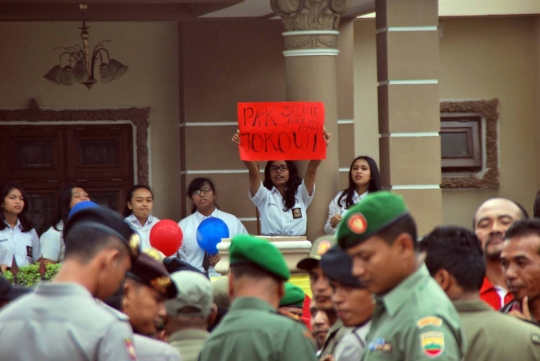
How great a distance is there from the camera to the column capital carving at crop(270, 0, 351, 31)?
29.3 feet

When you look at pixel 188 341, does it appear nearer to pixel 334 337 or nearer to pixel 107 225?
pixel 334 337

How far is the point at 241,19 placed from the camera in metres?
10.7

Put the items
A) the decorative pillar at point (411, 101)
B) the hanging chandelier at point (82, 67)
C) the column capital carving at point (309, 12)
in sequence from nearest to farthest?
the column capital carving at point (309, 12)
the decorative pillar at point (411, 101)
the hanging chandelier at point (82, 67)


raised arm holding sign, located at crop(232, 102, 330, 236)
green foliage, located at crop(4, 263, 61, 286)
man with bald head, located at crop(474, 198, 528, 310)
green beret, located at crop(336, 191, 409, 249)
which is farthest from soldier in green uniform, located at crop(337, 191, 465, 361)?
raised arm holding sign, located at crop(232, 102, 330, 236)

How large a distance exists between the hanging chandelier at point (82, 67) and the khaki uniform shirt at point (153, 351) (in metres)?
7.08

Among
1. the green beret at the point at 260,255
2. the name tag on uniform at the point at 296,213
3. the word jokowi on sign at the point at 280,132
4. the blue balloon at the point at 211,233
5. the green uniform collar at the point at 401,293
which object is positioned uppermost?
the word jokowi on sign at the point at 280,132

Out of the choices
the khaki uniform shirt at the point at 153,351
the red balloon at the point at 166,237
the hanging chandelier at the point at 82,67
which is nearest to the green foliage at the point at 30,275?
the red balloon at the point at 166,237

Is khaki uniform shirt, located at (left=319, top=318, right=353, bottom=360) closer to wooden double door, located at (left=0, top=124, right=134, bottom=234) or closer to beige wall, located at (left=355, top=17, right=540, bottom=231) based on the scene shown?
wooden double door, located at (left=0, top=124, right=134, bottom=234)

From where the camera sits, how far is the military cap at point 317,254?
4031 millimetres

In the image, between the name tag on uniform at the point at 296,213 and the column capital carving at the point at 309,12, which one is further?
the column capital carving at the point at 309,12

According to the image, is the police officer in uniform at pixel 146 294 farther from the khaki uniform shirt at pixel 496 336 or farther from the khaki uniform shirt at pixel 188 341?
the khaki uniform shirt at pixel 496 336

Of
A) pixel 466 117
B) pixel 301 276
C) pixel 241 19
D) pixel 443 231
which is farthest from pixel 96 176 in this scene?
pixel 443 231

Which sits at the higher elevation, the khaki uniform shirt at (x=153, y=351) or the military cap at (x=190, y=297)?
the military cap at (x=190, y=297)

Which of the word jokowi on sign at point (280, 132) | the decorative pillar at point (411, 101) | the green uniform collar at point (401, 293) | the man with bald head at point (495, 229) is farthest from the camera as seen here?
the decorative pillar at point (411, 101)
